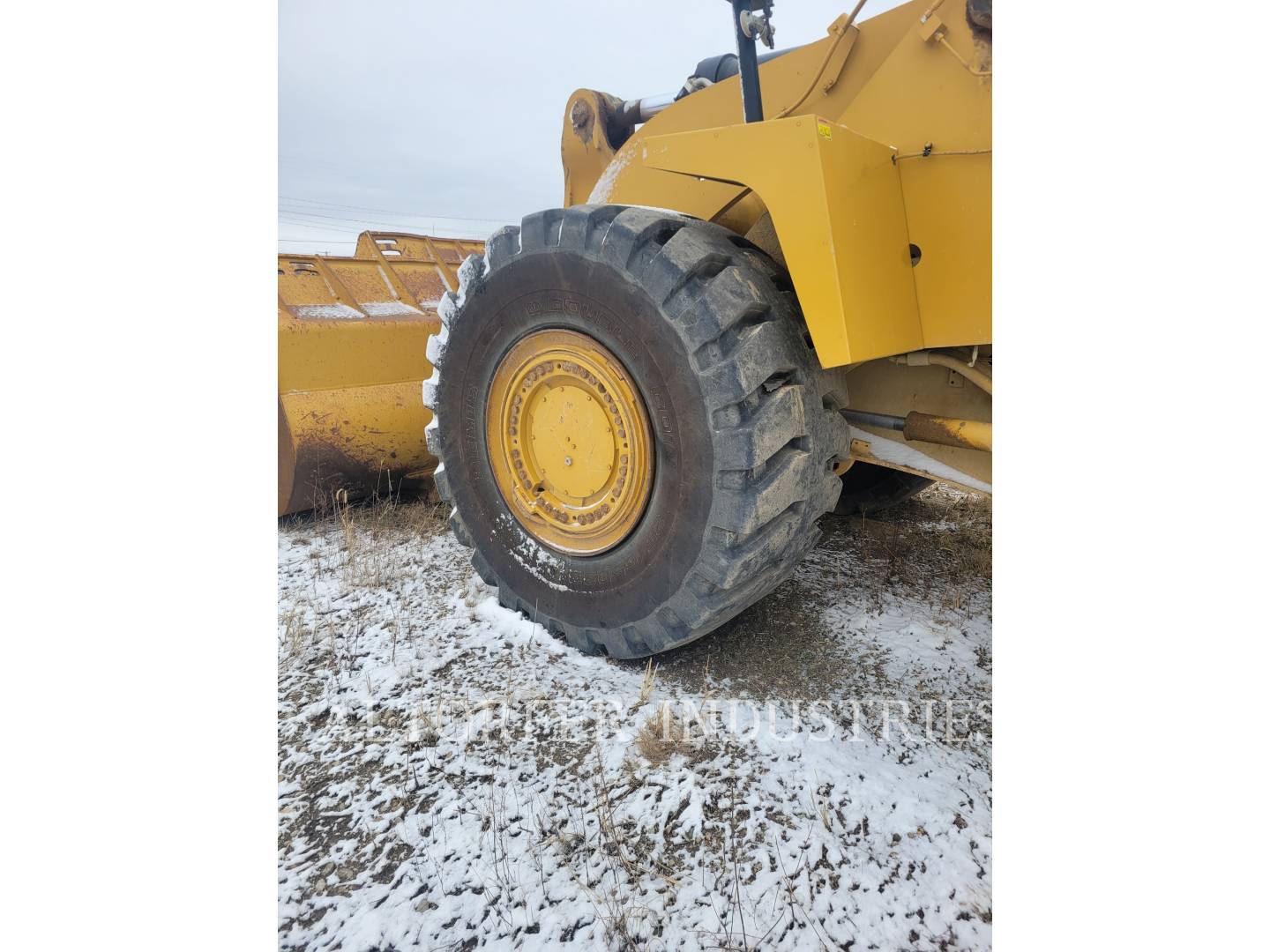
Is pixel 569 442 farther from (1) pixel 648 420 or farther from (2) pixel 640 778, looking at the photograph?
(2) pixel 640 778

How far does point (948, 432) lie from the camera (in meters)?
1.92

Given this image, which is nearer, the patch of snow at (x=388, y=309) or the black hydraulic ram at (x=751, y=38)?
the black hydraulic ram at (x=751, y=38)

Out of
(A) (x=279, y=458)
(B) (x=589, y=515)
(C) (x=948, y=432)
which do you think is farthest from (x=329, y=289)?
(C) (x=948, y=432)

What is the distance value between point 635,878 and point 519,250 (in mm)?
1775

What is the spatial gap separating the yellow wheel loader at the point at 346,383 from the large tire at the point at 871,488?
7.59 ft

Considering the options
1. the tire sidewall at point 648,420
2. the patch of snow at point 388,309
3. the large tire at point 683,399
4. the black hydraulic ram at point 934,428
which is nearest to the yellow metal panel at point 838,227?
the large tire at point 683,399

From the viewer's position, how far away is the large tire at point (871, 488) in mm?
3318

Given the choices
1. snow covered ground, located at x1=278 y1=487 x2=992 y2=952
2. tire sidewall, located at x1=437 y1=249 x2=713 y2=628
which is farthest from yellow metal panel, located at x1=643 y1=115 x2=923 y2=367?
snow covered ground, located at x1=278 y1=487 x2=992 y2=952

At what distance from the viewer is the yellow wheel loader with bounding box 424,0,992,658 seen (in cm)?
171

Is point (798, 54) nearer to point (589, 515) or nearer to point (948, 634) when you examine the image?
point (589, 515)

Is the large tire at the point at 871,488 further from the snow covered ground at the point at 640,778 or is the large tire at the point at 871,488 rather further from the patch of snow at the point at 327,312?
the patch of snow at the point at 327,312

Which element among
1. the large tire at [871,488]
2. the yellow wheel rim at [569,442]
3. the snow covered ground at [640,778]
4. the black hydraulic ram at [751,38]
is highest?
the black hydraulic ram at [751,38]

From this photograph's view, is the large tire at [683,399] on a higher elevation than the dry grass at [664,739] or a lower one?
higher

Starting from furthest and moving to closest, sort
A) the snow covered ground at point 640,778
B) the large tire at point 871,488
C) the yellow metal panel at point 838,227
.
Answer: the large tire at point 871,488, the yellow metal panel at point 838,227, the snow covered ground at point 640,778
